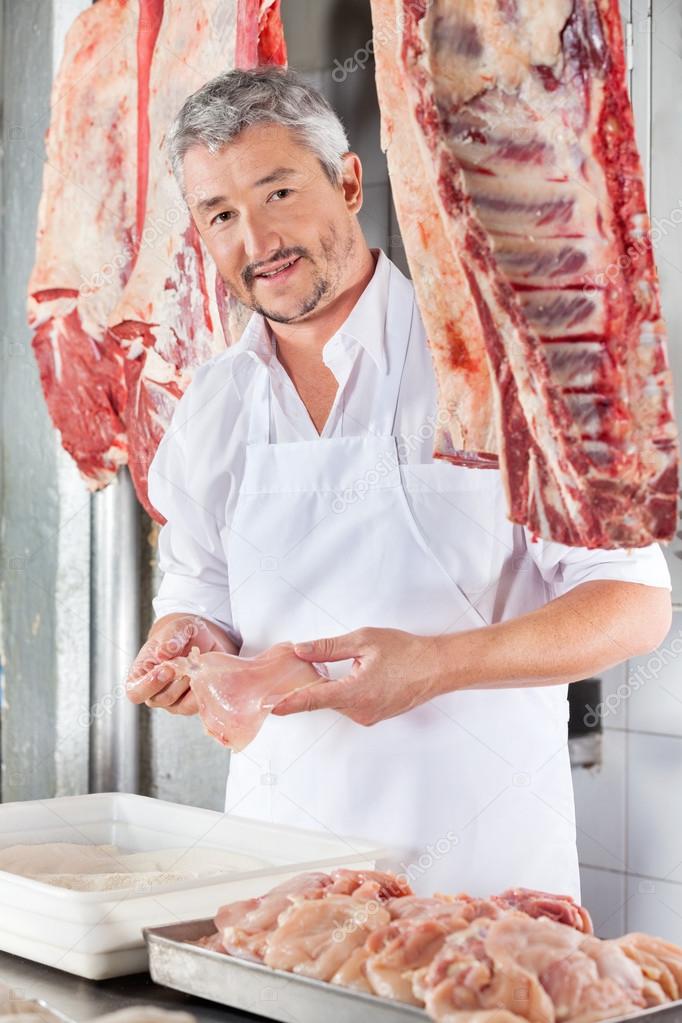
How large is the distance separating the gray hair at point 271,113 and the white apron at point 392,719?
0.79 ft

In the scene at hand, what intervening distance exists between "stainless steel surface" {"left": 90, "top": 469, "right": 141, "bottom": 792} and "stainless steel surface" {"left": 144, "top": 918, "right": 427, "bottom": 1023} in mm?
1394

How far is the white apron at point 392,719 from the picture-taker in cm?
159

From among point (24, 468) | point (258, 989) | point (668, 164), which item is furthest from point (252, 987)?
point (24, 468)

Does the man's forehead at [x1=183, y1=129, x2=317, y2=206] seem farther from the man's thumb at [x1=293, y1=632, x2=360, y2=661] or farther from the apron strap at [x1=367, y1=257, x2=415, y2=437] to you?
the man's thumb at [x1=293, y1=632, x2=360, y2=661]

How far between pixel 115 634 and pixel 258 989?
1.56 meters

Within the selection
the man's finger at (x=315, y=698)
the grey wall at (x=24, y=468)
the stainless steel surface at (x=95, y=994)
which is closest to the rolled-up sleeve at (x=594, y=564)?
the man's finger at (x=315, y=698)

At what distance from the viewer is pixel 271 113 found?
1839 mm

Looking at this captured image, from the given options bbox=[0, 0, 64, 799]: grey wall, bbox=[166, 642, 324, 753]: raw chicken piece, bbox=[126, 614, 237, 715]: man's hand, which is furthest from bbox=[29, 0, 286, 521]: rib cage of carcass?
bbox=[166, 642, 324, 753]: raw chicken piece

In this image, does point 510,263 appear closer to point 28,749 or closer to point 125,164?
point 125,164

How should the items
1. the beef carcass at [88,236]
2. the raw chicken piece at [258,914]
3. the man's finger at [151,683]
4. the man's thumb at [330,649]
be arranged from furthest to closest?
1. the beef carcass at [88,236]
2. the man's finger at [151,683]
3. the man's thumb at [330,649]
4. the raw chicken piece at [258,914]

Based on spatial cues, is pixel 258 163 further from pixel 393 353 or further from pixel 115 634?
pixel 115 634

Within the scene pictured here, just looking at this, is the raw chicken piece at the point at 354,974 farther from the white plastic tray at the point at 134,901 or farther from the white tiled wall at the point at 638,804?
the white tiled wall at the point at 638,804

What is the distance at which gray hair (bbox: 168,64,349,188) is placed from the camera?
183cm

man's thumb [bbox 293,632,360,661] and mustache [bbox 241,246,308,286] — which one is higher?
mustache [bbox 241,246,308,286]
